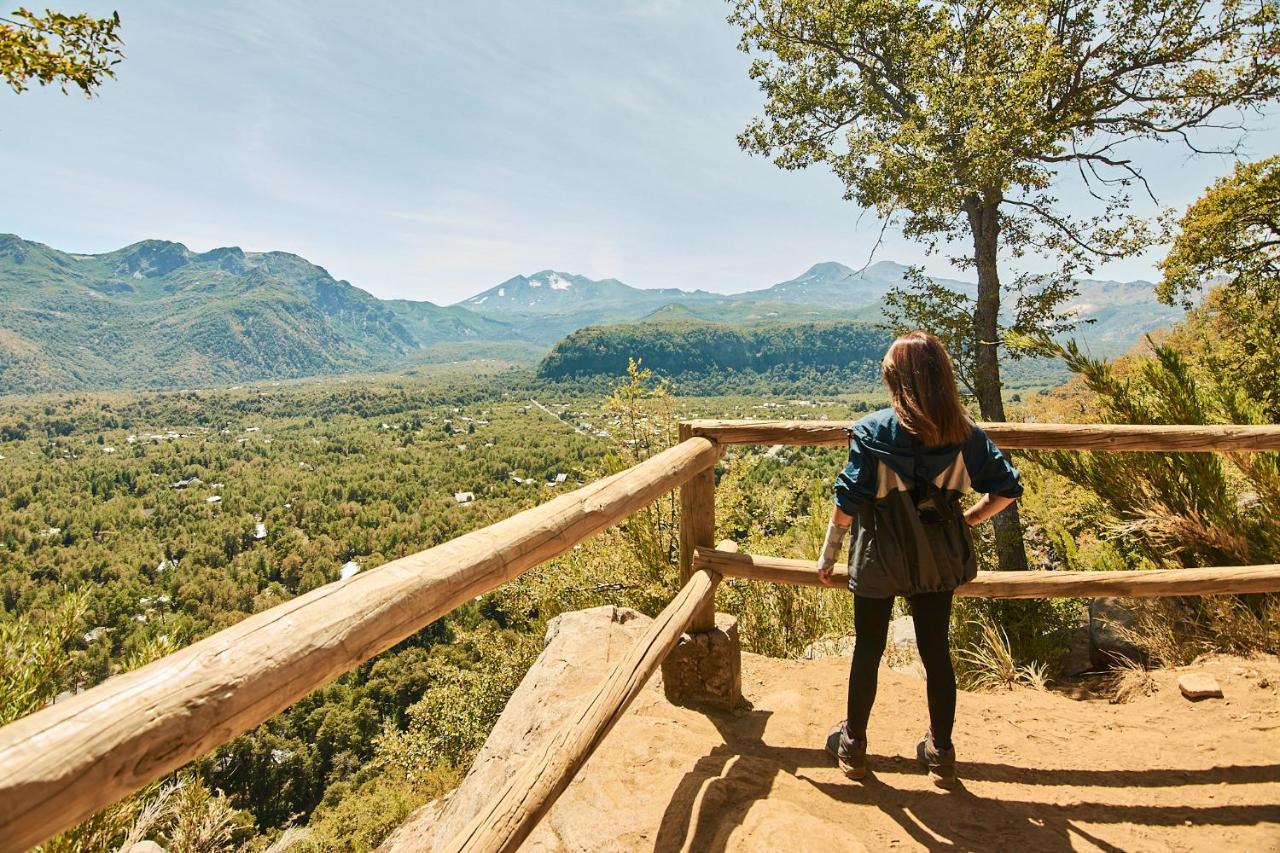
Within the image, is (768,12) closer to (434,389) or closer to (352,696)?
(352,696)

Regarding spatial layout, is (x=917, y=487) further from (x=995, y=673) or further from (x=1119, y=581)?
(x=995, y=673)

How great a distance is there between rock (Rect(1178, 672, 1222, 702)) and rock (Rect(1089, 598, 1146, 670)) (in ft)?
2.90

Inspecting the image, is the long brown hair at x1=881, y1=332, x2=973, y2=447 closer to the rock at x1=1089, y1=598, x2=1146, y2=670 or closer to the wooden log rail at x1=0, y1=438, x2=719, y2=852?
the wooden log rail at x1=0, y1=438, x2=719, y2=852

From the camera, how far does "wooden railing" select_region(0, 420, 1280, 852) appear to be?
2.33 ft

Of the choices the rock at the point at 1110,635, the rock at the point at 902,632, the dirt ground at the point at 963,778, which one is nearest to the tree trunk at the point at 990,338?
the rock at the point at 902,632

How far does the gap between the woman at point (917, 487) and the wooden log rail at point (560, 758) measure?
0.83m

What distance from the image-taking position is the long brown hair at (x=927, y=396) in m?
2.23

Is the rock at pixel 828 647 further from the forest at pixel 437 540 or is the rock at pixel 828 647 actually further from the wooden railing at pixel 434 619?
the wooden railing at pixel 434 619

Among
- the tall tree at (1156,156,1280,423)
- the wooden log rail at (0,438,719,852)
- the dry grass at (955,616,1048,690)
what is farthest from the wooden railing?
the tall tree at (1156,156,1280,423)

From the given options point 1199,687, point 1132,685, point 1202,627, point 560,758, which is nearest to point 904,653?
point 1132,685

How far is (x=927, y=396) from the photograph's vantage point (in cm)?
224

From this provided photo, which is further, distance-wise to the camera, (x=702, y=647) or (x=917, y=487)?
(x=702, y=647)

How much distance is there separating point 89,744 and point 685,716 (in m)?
2.78

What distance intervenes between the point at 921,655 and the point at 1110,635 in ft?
10.1
